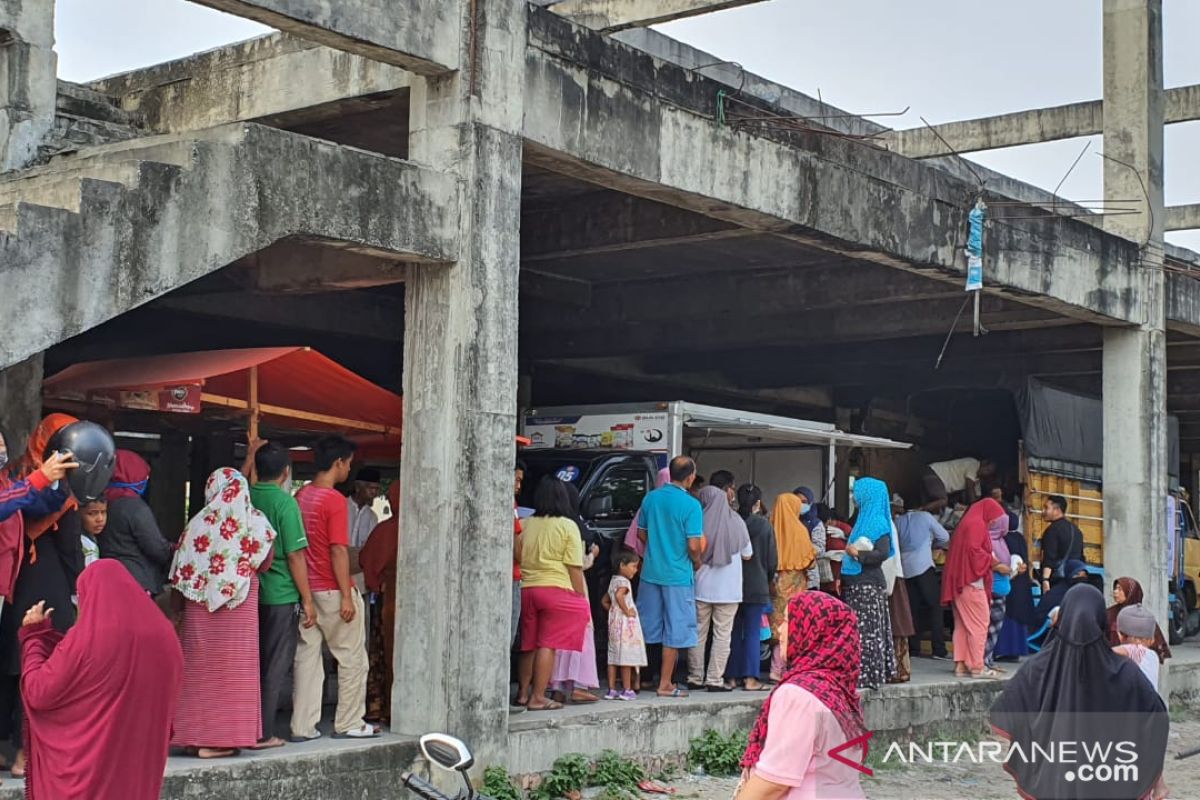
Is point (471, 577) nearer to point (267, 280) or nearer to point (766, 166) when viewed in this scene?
point (267, 280)

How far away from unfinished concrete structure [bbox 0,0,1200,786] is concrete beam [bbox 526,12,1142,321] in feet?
0.08

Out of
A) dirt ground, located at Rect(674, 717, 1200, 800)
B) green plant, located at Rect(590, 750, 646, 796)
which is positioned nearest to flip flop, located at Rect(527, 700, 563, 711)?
Answer: green plant, located at Rect(590, 750, 646, 796)

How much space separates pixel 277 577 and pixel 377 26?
306 cm

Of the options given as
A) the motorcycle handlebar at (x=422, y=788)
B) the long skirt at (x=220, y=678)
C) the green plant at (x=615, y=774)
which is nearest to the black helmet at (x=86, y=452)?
the long skirt at (x=220, y=678)

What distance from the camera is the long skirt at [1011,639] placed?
15.5 meters

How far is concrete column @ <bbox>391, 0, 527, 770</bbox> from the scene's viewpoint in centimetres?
858

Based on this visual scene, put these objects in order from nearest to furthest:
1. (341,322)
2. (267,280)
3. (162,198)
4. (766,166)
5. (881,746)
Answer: (162,198) < (267,280) < (766,166) < (881,746) < (341,322)

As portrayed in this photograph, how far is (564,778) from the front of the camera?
29.9 feet

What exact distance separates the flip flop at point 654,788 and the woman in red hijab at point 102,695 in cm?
479

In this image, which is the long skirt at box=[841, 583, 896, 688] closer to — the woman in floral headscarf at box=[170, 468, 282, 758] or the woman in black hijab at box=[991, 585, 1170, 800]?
the woman in floral headscarf at box=[170, 468, 282, 758]

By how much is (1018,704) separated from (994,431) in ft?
53.5

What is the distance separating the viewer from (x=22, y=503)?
21.6 feet

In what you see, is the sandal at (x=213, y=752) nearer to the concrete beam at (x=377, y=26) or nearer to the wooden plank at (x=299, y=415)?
the wooden plank at (x=299, y=415)

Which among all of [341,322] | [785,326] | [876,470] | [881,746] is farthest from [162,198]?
[876,470]
